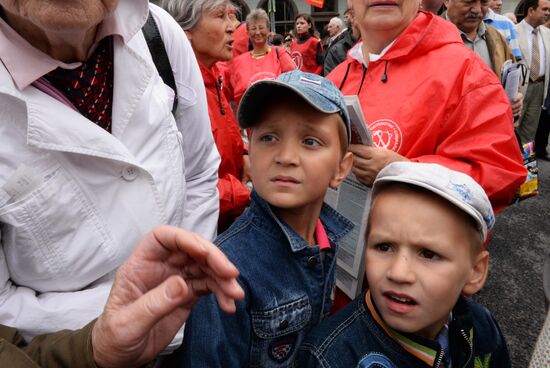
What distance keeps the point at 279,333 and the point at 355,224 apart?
1.61ft

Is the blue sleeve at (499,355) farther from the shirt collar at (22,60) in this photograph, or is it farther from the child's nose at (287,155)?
the shirt collar at (22,60)

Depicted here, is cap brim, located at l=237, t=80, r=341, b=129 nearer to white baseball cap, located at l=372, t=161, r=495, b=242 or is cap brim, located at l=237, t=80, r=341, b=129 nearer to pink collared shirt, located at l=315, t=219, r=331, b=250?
white baseball cap, located at l=372, t=161, r=495, b=242

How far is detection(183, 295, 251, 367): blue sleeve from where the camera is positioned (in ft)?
3.13

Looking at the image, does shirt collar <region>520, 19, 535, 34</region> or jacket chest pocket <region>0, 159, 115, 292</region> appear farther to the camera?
shirt collar <region>520, 19, 535, 34</region>

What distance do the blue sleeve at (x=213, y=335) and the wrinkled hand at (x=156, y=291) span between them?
100mm

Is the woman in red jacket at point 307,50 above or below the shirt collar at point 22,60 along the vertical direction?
below

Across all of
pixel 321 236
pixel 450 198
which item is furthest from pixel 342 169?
pixel 450 198

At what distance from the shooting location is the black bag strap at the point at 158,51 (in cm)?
140

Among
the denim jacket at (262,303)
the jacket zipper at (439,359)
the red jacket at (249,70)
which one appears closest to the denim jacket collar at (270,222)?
the denim jacket at (262,303)

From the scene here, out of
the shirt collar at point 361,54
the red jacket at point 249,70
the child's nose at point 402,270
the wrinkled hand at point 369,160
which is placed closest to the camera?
the child's nose at point 402,270

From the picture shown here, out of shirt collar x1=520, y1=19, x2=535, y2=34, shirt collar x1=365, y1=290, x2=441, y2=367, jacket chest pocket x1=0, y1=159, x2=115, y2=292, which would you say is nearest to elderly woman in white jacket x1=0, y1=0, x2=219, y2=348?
jacket chest pocket x1=0, y1=159, x2=115, y2=292

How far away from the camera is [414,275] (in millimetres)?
1009

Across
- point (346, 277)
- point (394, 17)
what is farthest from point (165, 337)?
point (394, 17)

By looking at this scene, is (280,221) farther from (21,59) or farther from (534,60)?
(534,60)
